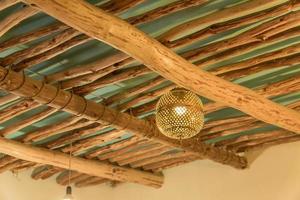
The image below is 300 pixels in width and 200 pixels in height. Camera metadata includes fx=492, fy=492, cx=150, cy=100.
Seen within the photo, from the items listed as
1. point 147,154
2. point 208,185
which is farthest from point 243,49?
point 208,185

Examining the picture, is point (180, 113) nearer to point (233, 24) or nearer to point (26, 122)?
point (233, 24)

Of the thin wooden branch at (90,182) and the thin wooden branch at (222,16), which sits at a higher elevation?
the thin wooden branch at (90,182)

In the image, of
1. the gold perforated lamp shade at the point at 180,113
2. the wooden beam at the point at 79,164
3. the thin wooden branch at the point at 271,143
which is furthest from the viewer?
the thin wooden branch at the point at 271,143

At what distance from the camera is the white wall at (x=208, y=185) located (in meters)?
3.85

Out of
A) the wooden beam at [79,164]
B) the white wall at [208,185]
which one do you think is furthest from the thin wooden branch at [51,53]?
the white wall at [208,185]

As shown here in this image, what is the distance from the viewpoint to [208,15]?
230cm

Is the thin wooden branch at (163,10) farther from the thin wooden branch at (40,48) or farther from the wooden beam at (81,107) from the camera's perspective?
the wooden beam at (81,107)

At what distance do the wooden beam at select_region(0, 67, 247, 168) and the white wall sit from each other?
Answer: 1.64ft

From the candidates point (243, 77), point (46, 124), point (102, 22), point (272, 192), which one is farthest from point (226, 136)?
point (102, 22)

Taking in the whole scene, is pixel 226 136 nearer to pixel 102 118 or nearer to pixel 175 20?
pixel 102 118

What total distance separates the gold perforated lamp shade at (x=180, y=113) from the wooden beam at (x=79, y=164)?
139cm

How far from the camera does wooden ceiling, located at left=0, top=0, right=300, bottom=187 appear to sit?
215cm

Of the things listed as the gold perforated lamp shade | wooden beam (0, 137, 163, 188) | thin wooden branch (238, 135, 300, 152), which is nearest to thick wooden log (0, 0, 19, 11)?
the gold perforated lamp shade

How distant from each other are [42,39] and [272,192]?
7.58 feet
